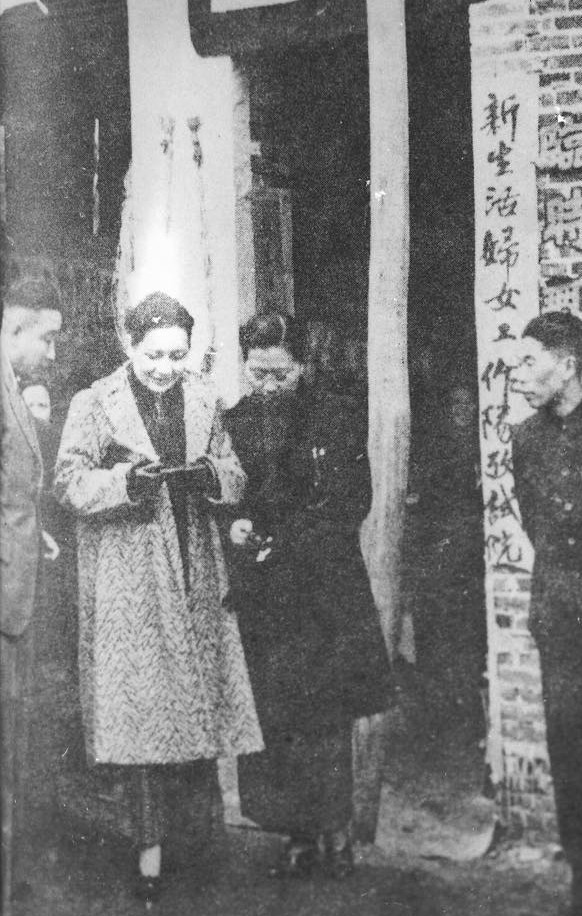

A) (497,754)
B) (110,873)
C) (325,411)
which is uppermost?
(325,411)

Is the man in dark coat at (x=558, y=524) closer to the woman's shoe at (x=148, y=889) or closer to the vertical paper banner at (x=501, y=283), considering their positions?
the vertical paper banner at (x=501, y=283)

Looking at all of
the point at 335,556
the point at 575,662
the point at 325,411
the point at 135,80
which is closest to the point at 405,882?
the point at 575,662

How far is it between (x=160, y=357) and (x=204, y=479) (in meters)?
0.48

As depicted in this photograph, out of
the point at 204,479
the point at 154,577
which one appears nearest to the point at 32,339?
the point at 204,479

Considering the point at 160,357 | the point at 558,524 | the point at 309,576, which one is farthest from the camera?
the point at 160,357

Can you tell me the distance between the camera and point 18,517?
2.95 meters

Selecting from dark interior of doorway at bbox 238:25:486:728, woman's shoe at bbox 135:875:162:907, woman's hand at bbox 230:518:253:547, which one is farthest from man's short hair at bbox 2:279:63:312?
woman's shoe at bbox 135:875:162:907

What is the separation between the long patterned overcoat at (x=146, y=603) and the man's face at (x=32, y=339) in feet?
0.70

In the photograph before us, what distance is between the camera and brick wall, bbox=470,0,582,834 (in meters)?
2.72

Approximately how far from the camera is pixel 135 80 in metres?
2.92

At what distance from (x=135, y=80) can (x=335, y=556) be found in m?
1.88

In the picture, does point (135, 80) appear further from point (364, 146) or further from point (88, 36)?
point (364, 146)

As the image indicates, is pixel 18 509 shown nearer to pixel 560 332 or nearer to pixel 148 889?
pixel 148 889

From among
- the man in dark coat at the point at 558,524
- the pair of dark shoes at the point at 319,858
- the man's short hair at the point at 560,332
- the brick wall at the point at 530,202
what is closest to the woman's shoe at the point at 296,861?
the pair of dark shoes at the point at 319,858
